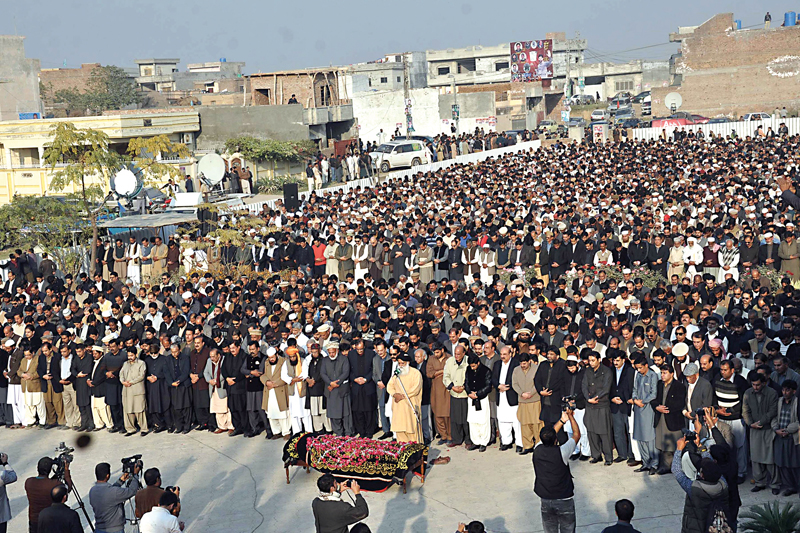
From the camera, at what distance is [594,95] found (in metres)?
91.6

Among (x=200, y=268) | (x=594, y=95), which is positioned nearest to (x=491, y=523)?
(x=200, y=268)

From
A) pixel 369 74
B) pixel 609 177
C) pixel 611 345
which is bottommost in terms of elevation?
pixel 611 345

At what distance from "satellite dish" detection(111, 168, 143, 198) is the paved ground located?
480 inches

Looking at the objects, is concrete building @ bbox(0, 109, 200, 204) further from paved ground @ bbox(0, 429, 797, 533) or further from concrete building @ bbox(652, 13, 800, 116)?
concrete building @ bbox(652, 13, 800, 116)

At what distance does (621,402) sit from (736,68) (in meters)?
49.4

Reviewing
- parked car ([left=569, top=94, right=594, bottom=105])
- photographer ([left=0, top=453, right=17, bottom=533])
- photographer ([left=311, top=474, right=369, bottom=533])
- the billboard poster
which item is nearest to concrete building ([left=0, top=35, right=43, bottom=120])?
photographer ([left=0, top=453, right=17, bottom=533])

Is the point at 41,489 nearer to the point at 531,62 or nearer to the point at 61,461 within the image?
the point at 61,461

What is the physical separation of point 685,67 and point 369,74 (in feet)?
62.2

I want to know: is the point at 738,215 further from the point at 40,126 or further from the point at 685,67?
the point at 685,67

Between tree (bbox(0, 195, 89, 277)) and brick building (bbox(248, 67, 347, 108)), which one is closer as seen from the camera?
tree (bbox(0, 195, 89, 277))

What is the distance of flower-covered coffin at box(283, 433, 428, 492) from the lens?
982 cm

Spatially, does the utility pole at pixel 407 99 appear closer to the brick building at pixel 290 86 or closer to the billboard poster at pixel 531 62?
the brick building at pixel 290 86

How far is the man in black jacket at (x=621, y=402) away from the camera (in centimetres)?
1005

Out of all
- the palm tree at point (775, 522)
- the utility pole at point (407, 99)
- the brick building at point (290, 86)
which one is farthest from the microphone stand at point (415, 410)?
the brick building at point (290, 86)
